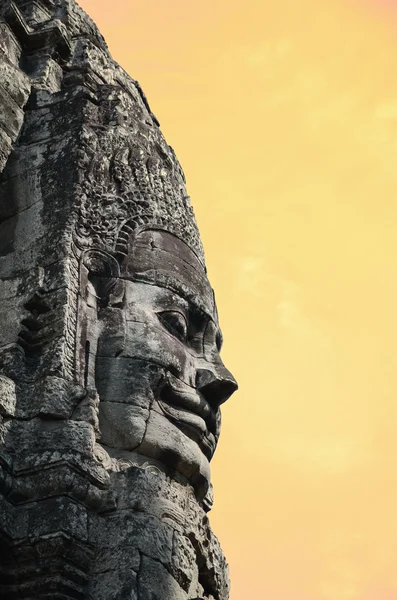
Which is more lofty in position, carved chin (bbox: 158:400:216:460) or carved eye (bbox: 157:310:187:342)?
carved eye (bbox: 157:310:187:342)

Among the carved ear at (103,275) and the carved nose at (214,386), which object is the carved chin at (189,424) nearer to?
the carved nose at (214,386)

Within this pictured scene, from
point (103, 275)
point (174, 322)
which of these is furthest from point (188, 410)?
point (103, 275)

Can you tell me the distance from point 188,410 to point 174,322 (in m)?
0.85

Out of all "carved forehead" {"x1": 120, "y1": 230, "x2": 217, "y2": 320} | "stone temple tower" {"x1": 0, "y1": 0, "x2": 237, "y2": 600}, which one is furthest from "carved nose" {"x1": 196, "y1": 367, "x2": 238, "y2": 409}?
"carved forehead" {"x1": 120, "y1": 230, "x2": 217, "y2": 320}

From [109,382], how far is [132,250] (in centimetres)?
143

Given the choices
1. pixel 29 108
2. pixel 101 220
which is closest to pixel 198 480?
pixel 101 220

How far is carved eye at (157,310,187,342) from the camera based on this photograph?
12.2 m

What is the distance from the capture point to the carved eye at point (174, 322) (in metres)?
12.2

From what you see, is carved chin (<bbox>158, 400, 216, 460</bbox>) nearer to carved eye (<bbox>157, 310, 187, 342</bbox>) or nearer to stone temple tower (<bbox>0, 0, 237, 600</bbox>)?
stone temple tower (<bbox>0, 0, 237, 600</bbox>)

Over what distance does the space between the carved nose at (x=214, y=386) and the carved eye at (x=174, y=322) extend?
0.37m

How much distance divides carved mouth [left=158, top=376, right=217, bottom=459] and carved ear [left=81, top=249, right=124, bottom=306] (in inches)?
36.8

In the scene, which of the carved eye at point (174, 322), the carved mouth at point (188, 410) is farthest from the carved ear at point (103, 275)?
the carved mouth at point (188, 410)

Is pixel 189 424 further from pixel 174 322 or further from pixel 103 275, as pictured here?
pixel 103 275

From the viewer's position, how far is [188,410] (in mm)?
11859
